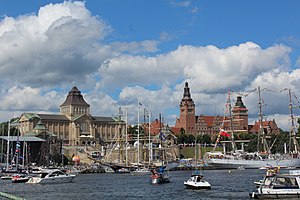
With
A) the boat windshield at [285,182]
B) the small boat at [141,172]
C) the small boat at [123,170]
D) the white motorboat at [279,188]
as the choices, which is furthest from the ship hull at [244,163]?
the white motorboat at [279,188]

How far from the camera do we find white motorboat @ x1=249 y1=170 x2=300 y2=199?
52.9m

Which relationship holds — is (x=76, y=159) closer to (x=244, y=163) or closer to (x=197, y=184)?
(x=244, y=163)

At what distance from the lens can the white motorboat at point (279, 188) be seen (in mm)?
52938

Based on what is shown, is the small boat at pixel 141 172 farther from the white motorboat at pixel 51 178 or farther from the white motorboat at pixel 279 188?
the white motorboat at pixel 279 188

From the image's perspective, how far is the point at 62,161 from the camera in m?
181

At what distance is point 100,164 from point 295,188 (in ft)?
340

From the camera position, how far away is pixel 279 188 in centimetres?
5322

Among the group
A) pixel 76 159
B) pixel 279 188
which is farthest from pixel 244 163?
pixel 279 188

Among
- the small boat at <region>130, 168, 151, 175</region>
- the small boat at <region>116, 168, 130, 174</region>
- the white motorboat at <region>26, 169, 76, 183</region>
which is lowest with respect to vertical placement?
the small boat at <region>116, 168, 130, 174</region>

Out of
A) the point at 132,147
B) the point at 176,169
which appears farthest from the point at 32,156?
the point at 176,169

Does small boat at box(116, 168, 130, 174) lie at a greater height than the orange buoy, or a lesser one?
lesser

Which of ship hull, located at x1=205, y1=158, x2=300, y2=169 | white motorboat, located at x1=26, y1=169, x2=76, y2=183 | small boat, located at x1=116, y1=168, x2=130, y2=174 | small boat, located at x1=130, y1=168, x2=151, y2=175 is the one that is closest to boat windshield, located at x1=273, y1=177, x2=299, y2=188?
white motorboat, located at x1=26, y1=169, x2=76, y2=183

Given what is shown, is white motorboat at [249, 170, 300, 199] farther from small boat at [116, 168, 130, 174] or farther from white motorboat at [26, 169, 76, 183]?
small boat at [116, 168, 130, 174]

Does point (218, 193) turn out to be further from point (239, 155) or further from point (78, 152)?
point (78, 152)
